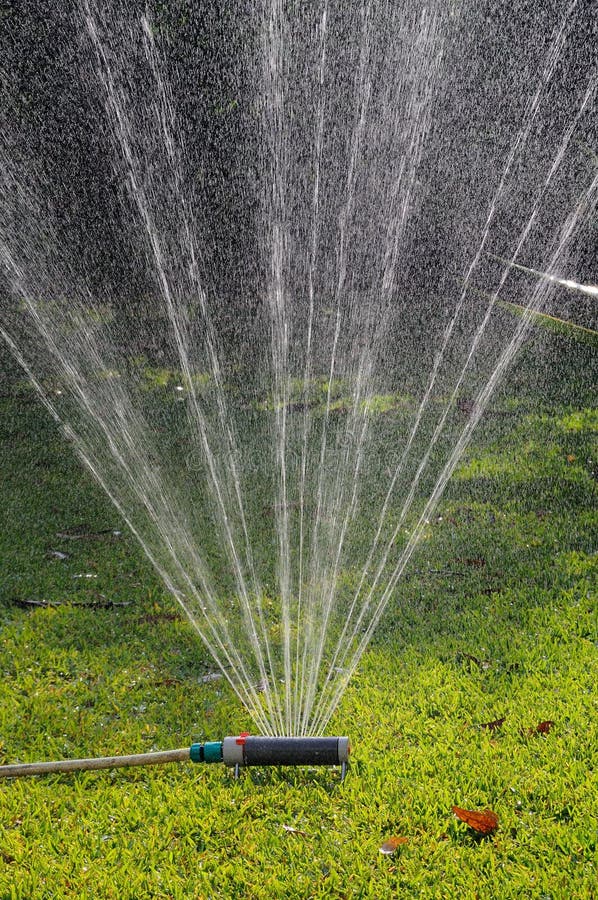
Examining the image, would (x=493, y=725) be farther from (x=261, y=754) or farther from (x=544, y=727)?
(x=261, y=754)

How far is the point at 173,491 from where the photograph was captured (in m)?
6.09

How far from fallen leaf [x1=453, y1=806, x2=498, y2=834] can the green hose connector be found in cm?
79

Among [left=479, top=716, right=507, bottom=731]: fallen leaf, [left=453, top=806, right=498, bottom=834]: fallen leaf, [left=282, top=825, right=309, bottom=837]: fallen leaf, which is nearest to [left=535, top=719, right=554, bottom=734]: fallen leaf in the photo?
[left=479, top=716, right=507, bottom=731]: fallen leaf

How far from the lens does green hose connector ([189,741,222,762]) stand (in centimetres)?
294

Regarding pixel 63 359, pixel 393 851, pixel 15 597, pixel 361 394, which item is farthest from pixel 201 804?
pixel 63 359

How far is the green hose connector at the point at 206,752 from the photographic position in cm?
294

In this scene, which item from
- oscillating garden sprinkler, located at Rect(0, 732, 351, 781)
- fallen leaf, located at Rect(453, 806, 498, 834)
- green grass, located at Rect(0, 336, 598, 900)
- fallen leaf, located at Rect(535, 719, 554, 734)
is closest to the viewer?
green grass, located at Rect(0, 336, 598, 900)

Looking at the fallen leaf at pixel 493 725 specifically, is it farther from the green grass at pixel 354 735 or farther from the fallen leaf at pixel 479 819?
the fallen leaf at pixel 479 819

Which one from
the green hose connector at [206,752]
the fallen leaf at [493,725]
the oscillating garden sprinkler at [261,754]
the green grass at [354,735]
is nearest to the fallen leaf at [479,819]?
the green grass at [354,735]

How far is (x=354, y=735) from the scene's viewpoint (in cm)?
326

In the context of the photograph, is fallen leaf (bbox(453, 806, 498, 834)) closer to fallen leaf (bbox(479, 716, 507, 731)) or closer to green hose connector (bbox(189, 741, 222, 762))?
fallen leaf (bbox(479, 716, 507, 731))

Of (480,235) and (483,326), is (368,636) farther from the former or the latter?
(480,235)

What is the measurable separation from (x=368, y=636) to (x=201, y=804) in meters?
1.34

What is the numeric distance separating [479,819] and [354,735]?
0.62 meters
